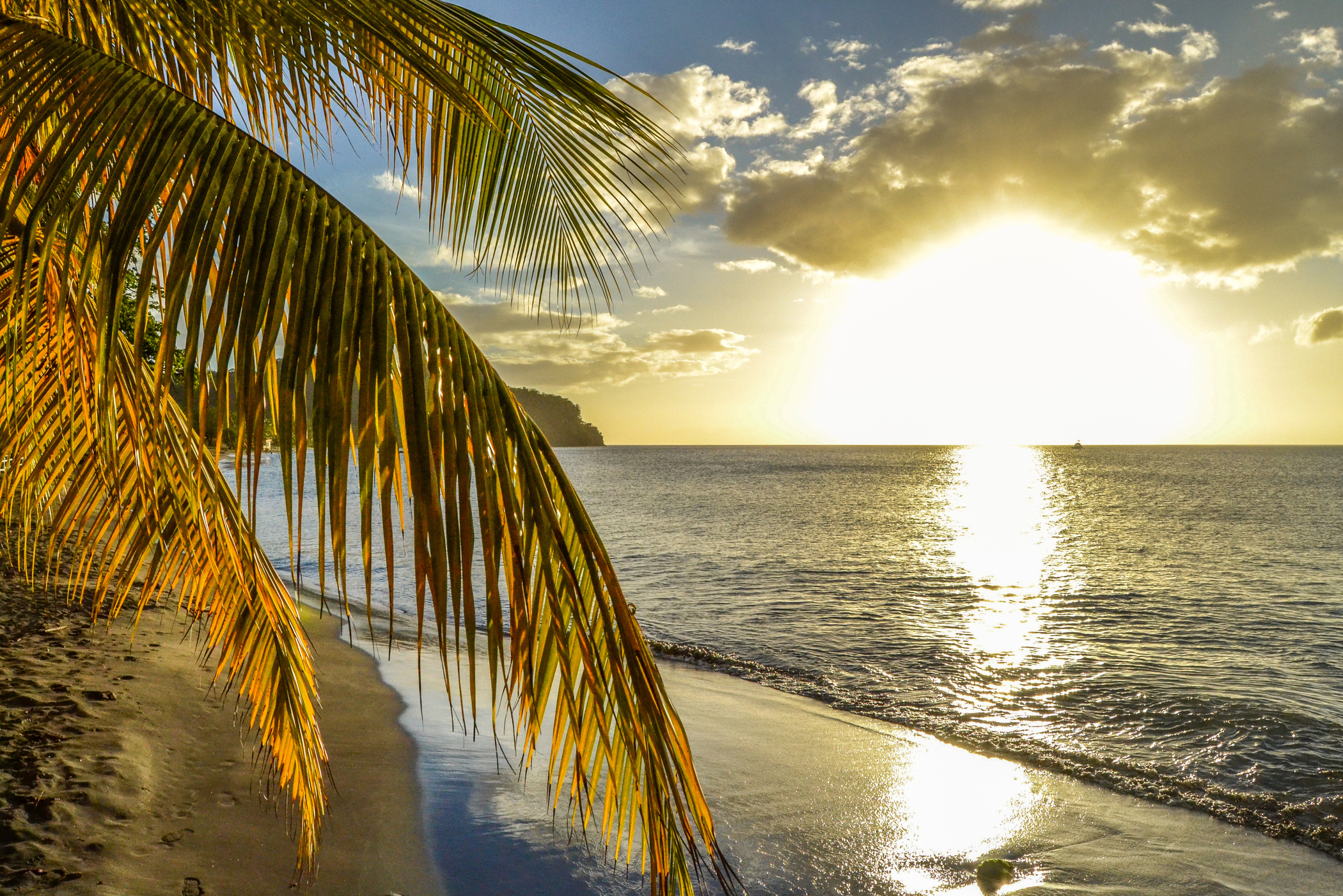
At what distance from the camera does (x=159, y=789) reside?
542 cm

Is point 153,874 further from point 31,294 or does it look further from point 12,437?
point 31,294

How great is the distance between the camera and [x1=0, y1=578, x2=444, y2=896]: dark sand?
448 centimetres

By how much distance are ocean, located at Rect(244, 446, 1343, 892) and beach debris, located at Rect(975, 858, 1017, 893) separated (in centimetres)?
161

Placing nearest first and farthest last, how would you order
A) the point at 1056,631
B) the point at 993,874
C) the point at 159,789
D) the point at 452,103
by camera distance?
the point at 452,103
the point at 159,789
the point at 993,874
the point at 1056,631

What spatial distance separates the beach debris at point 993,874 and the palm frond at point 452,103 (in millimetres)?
5751

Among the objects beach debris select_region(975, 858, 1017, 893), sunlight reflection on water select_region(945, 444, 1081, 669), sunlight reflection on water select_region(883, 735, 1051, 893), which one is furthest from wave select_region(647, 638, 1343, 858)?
sunlight reflection on water select_region(945, 444, 1081, 669)

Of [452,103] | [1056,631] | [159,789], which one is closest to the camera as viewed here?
[452,103]

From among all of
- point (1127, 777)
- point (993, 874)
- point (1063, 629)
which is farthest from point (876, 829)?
point (1063, 629)

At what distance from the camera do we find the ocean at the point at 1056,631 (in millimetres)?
8984

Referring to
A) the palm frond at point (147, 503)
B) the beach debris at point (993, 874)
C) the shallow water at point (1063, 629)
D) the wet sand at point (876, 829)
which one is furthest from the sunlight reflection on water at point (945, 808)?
the palm frond at point (147, 503)

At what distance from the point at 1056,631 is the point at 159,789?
1606cm

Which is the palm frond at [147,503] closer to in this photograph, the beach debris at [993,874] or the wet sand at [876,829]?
the wet sand at [876,829]

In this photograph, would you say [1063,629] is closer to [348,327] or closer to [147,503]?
[147,503]

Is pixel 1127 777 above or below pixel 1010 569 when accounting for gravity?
above
